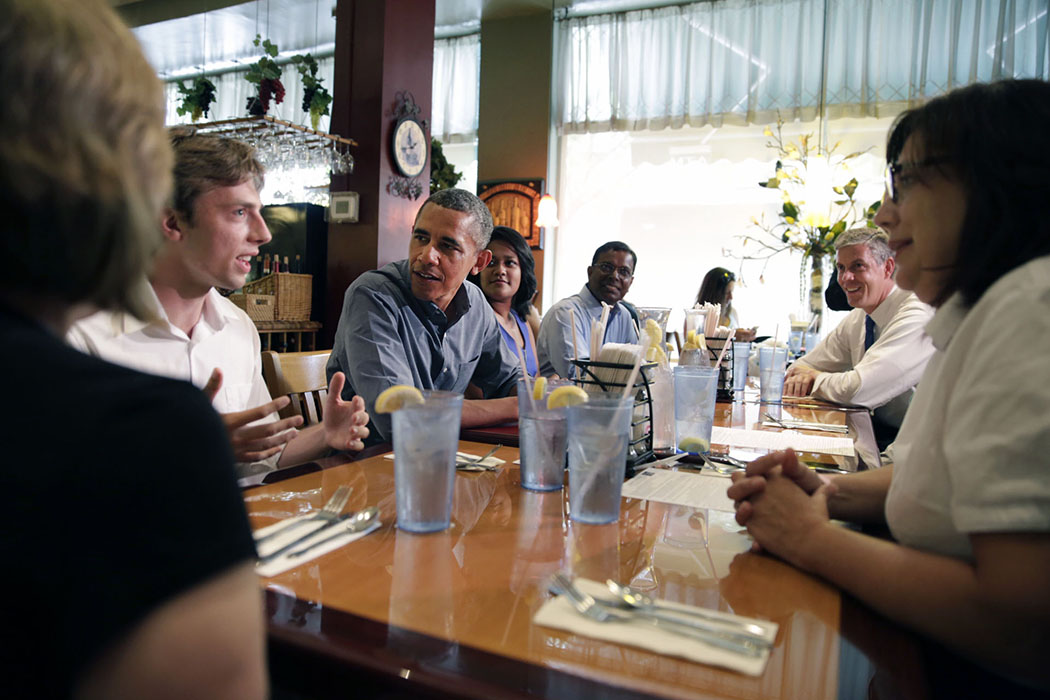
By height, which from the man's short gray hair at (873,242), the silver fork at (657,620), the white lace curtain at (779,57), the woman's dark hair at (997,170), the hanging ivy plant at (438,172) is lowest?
the silver fork at (657,620)

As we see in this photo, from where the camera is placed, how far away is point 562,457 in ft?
4.15

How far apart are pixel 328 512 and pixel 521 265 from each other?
9.34 feet

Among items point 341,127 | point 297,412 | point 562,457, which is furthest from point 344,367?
point 341,127

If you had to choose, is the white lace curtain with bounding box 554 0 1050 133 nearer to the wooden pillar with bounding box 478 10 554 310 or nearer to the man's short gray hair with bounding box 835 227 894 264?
the wooden pillar with bounding box 478 10 554 310

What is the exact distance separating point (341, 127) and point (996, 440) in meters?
5.30

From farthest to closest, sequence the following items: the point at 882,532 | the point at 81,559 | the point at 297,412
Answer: the point at 297,412 < the point at 882,532 < the point at 81,559

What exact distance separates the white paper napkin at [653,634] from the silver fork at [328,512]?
412 millimetres

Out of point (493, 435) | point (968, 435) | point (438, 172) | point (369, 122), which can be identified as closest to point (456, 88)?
point (438, 172)

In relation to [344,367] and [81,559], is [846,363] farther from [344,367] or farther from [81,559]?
[81,559]

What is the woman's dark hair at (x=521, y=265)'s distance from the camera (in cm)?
378

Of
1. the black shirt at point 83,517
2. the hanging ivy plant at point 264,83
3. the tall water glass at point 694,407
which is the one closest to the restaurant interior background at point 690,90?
the hanging ivy plant at point 264,83

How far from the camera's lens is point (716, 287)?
19.0ft

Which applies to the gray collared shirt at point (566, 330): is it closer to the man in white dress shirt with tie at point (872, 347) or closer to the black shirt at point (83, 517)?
the man in white dress shirt with tie at point (872, 347)

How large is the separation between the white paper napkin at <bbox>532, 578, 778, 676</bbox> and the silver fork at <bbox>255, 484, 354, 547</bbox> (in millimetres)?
412
